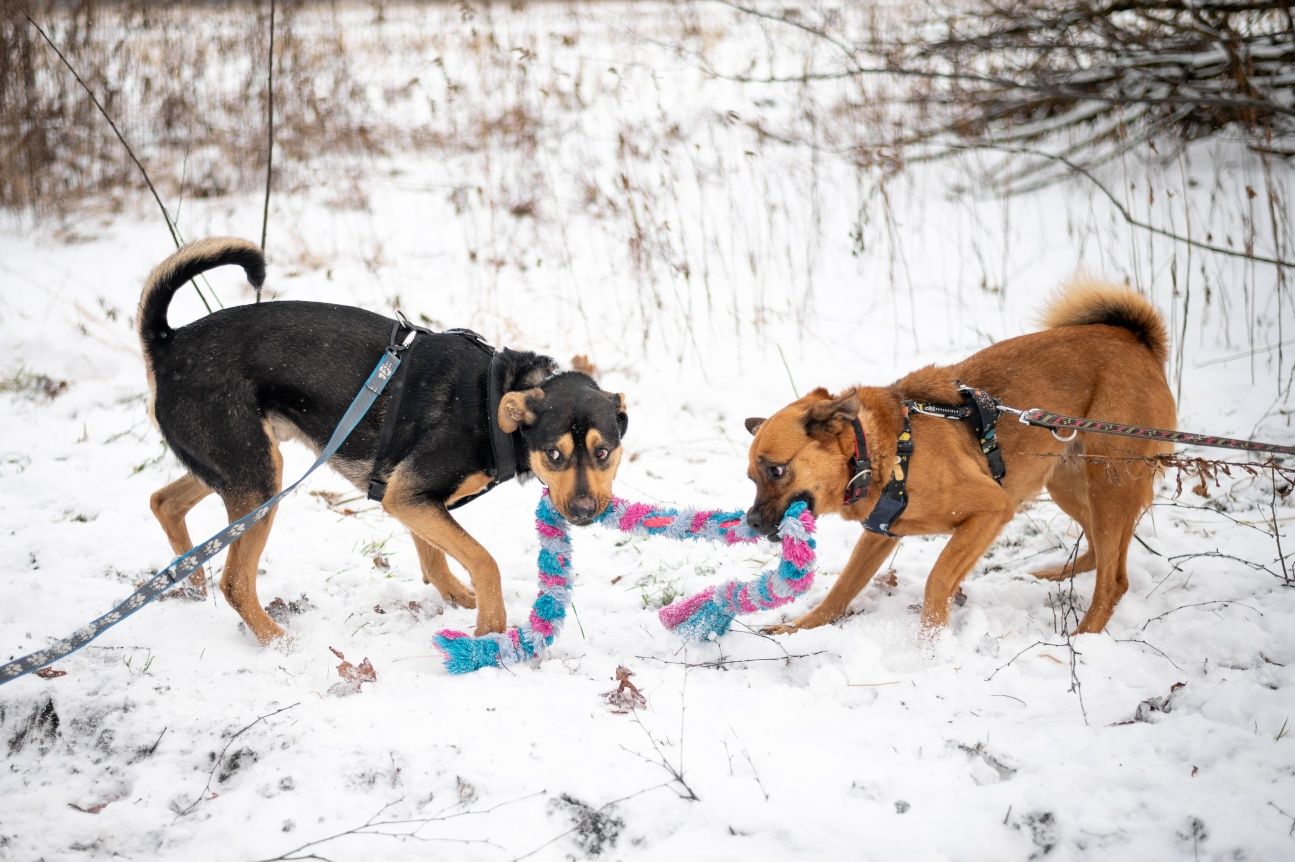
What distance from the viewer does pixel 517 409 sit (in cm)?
395

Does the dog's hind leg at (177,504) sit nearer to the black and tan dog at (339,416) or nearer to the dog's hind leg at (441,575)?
the black and tan dog at (339,416)

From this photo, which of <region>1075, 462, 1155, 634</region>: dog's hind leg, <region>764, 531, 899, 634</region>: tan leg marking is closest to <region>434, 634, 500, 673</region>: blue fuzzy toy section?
<region>764, 531, 899, 634</region>: tan leg marking

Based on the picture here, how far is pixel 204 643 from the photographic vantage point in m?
3.99

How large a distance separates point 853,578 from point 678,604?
0.98m

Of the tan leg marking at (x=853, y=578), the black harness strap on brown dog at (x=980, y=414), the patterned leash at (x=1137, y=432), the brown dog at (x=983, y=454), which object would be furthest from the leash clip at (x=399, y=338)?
the patterned leash at (x=1137, y=432)

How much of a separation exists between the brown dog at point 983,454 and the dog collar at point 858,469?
18 millimetres

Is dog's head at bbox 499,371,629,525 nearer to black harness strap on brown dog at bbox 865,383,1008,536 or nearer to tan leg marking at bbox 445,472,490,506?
tan leg marking at bbox 445,472,490,506

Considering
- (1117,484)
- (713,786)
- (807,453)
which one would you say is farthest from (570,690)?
(1117,484)

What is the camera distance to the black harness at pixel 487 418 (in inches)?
161

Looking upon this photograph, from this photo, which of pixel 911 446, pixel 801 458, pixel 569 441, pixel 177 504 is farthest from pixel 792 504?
pixel 177 504

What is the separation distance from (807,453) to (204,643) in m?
2.97

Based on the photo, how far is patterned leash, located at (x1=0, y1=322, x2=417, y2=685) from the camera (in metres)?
2.64

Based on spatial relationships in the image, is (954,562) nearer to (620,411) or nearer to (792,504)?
(792,504)

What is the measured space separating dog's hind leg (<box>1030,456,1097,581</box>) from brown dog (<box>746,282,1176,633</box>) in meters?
0.02
